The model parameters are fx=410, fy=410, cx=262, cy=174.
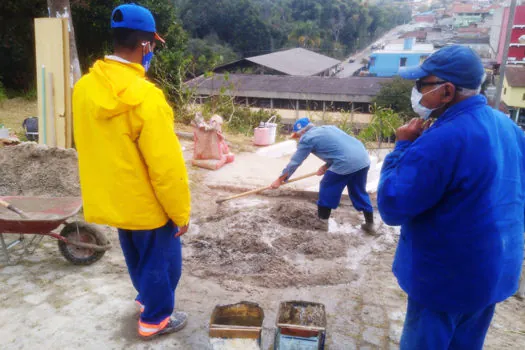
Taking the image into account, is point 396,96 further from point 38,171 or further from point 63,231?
point 63,231

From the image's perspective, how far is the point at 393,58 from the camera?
45781 millimetres

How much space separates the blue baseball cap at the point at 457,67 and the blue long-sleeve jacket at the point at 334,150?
2.83m

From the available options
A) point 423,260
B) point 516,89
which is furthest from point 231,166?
point 516,89

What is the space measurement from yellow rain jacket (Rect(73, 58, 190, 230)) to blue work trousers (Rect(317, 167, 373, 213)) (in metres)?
2.68

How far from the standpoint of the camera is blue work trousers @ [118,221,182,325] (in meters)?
2.49

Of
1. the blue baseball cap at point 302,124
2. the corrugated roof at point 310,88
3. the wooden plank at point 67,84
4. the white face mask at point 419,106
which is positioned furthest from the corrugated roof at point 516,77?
the white face mask at point 419,106

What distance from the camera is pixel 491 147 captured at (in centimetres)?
172

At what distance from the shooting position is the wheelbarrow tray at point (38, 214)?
3238 mm

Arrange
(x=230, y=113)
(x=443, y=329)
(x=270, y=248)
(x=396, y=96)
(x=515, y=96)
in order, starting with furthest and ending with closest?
(x=515, y=96), (x=396, y=96), (x=230, y=113), (x=270, y=248), (x=443, y=329)

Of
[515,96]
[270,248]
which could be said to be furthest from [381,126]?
[515,96]

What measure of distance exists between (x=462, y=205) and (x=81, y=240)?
3.12m

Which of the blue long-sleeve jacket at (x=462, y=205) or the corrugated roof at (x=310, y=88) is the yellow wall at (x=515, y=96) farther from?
the blue long-sleeve jacket at (x=462, y=205)

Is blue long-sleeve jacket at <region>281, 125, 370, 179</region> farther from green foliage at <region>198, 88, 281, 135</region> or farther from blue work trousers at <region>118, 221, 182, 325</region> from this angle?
green foliage at <region>198, 88, 281, 135</region>

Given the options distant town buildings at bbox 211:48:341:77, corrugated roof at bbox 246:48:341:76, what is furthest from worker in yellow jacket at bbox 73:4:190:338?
corrugated roof at bbox 246:48:341:76
